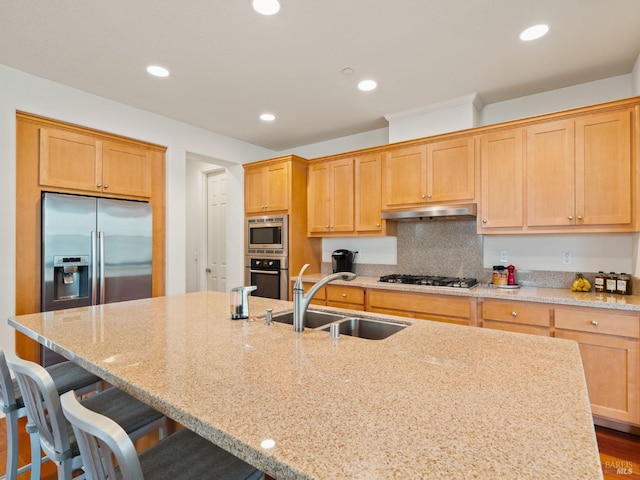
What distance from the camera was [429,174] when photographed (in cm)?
327

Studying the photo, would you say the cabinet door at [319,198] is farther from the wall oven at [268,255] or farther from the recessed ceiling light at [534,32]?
the recessed ceiling light at [534,32]

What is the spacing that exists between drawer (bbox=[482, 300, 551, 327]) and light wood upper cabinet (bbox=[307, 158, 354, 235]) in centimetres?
164

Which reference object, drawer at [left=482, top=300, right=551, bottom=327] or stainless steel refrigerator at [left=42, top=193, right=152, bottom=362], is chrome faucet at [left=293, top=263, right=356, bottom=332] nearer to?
drawer at [left=482, top=300, right=551, bottom=327]

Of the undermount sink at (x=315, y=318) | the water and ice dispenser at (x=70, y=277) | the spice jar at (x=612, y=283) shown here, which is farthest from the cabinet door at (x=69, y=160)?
the spice jar at (x=612, y=283)

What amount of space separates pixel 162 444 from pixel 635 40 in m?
3.50

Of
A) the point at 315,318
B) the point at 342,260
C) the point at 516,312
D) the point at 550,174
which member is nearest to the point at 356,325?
the point at 315,318

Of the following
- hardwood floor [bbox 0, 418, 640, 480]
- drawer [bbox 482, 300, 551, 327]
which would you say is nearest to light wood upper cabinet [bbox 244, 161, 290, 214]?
drawer [bbox 482, 300, 551, 327]

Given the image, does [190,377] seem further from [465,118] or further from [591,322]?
[465,118]

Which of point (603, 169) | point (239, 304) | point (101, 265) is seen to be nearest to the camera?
point (239, 304)

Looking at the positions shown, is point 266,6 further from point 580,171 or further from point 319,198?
point 580,171

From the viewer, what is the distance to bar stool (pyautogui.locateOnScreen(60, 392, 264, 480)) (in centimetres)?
69

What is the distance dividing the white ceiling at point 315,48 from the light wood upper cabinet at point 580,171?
47 centimetres

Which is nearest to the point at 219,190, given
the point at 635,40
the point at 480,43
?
the point at 480,43

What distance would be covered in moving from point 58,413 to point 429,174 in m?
3.14
